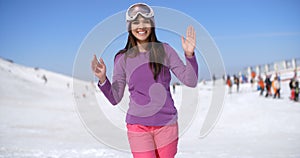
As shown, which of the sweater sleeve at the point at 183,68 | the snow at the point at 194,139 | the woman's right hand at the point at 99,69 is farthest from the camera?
the snow at the point at 194,139

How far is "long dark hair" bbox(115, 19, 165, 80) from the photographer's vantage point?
2.51m

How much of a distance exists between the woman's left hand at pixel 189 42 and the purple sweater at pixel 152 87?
0.05 meters

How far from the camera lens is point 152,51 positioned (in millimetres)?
2586

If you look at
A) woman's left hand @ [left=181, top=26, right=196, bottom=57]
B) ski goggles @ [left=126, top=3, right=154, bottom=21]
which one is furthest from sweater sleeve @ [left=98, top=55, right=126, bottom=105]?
woman's left hand @ [left=181, top=26, right=196, bottom=57]

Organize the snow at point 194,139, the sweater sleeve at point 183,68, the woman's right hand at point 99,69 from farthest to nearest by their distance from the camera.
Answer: the snow at point 194,139
the woman's right hand at point 99,69
the sweater sleeve at point 183,68

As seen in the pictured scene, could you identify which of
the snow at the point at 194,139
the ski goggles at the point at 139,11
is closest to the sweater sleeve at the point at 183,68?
the ski goggles at the point at 139,11

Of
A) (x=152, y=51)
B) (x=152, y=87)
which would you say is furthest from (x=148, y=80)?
(x=152, y=51)

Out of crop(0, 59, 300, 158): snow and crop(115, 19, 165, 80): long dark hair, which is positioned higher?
crop(115, 19, 165, 80): long dark hair

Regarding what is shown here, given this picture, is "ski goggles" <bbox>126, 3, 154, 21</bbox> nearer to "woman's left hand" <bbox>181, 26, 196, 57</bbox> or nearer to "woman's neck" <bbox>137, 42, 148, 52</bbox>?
"woman's neck" <bbox>137, 42, 148, 52</bbox>

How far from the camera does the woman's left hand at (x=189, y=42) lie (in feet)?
7.95

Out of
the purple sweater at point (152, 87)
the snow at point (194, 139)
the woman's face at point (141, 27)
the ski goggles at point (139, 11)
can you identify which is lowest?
the snow at point (194, 139)

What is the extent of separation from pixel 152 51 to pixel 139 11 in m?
0.35

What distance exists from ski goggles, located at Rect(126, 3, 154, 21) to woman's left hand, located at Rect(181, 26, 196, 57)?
0.36m

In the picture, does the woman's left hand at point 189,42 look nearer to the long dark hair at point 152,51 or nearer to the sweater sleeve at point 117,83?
the long dark hair at point 152,51
